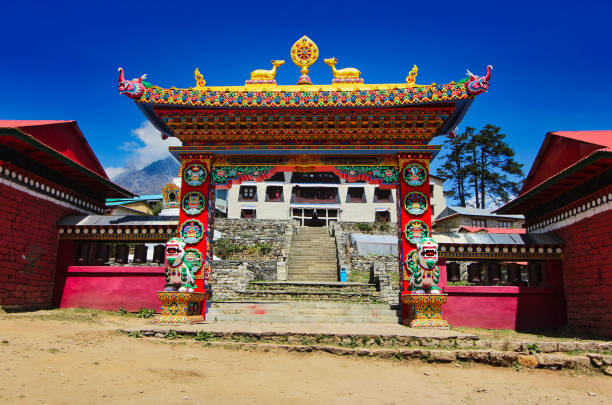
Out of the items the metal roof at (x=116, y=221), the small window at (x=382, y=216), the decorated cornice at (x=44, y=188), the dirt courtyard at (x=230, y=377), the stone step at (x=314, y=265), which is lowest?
the dirt courtyard at (x=230, y=377)

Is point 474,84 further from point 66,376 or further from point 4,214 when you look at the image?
point 4,214

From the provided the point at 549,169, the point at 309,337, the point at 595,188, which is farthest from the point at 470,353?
the point at 549,169

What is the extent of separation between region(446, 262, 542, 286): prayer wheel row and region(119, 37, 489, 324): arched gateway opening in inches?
88.4

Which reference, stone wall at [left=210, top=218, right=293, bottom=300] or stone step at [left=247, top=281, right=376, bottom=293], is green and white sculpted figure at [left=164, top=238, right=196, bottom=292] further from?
stone step at [left=247, top=281, right=376, bottom=293]

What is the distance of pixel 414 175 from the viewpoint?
1041 centimetres

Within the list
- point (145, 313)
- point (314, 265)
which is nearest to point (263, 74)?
point (145, 313)

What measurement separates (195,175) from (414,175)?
208 inches

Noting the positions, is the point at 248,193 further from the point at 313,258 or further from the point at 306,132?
the point at 306,132

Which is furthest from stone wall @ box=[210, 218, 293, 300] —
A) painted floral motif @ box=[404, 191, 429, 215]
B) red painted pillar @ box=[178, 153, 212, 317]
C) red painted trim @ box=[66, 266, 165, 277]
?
painted floral motif @ box=[404, 191, 429, 215]

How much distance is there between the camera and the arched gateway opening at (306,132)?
1003 cm

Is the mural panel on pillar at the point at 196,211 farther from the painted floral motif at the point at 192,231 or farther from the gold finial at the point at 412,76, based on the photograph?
the gold finial at the point at 412,76

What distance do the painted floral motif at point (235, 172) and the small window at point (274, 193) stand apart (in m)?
33.7

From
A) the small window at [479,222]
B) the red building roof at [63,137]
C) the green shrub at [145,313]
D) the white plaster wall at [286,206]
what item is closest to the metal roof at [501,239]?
the green shrub at [145,313]

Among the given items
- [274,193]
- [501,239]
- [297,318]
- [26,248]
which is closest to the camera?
[297,318]
